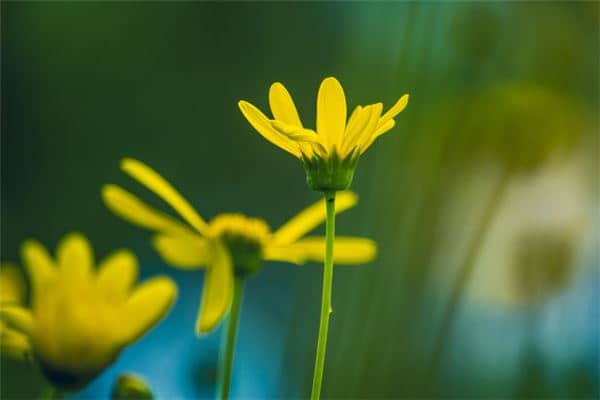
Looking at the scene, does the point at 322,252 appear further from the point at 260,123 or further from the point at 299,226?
the point at 260,123

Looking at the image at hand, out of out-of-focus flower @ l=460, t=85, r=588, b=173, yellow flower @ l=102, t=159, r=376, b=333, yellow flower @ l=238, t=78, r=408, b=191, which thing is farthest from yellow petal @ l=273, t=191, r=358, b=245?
out-of-focus flower @ l=460, t=85, r=588, b=173

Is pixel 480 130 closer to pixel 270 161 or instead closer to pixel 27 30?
pixel 270 161

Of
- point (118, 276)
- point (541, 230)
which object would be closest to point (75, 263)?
point (118, 276)

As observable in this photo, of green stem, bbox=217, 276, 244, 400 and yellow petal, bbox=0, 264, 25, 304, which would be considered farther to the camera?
yellow petal, bbox=0, 264, 25, 304

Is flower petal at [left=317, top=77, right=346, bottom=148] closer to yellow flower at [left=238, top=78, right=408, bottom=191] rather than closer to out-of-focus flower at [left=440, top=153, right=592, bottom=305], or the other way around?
yellow flower at [left=238, top=78, right=408, bottom=191]

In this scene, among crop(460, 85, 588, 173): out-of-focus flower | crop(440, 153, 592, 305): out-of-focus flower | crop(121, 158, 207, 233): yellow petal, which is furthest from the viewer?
crop(460, 85, 588, 173): out-of-focus flower

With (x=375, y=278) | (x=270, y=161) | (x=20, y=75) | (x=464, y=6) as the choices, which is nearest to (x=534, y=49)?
(x=464, y=6)

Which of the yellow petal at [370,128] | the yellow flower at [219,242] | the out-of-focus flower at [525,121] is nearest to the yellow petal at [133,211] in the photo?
the yellow flower at [219,242]
